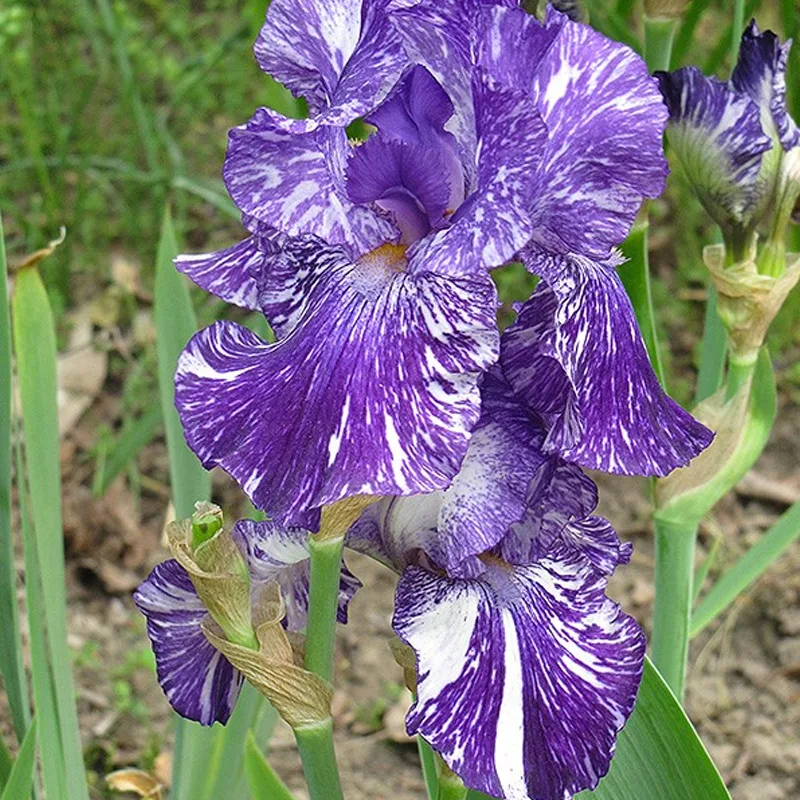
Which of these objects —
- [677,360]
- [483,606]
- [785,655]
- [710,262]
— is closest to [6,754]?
[483,606]

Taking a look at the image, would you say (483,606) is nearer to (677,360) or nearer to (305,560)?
(305,560)

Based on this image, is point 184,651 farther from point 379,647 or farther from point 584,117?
point 379,647

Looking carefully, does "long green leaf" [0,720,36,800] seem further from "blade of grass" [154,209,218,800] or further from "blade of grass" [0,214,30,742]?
"blade of grass" [154,209,218,800]

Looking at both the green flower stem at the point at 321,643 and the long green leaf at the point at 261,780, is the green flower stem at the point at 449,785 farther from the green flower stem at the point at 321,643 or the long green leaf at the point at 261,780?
the long green leaf at the point at 261,780

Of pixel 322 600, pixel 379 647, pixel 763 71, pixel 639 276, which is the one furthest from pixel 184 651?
pixel 379 647

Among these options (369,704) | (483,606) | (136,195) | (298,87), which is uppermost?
(298,87)

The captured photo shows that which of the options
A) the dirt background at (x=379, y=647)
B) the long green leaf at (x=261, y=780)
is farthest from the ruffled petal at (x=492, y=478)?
the dirt background at (x=379, y=647)

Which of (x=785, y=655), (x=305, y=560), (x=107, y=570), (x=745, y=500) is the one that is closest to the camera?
(x=305, y=560)

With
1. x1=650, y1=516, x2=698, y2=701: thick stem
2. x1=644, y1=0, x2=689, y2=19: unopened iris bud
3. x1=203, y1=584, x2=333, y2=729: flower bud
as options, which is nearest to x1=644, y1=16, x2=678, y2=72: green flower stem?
x1=644, y1=0, x2=689, y2=19: unopened iris bud
